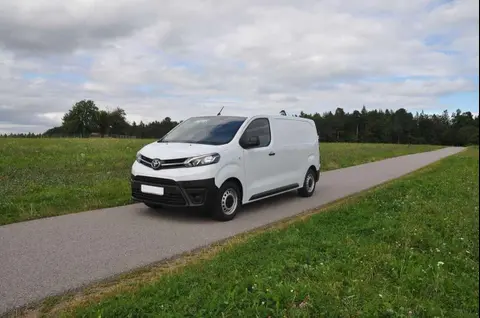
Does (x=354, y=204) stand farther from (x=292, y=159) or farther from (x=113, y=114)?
(x=113, y=114)

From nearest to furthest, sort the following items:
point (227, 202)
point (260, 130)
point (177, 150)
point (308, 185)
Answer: point (177, 150) → point (227, 202) → point (260, 130) → point (308, 185)

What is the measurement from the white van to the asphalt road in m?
0.35

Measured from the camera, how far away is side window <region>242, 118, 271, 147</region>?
7750 millimetres

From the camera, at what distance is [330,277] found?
4.07 m

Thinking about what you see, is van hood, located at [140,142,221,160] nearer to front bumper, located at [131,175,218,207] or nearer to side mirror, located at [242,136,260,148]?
front bumper, located at [131,175,218,207]

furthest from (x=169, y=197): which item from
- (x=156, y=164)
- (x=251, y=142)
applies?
(x=251, y=142)

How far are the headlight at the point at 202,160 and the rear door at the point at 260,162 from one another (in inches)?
32.7

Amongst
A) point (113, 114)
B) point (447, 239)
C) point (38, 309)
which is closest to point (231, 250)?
point (38, 309)

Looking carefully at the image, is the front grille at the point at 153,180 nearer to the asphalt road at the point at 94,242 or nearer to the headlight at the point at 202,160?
the headlight at the point at 202,160

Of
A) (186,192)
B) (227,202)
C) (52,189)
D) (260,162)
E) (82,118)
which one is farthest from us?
(82,118)

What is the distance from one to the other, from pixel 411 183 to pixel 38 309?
408 inches

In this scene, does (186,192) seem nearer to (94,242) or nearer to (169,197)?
(169,197)

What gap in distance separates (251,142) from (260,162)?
0.48 metres

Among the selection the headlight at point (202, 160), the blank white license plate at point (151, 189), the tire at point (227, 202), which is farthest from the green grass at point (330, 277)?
the blank white license plate at point (151, 189)
